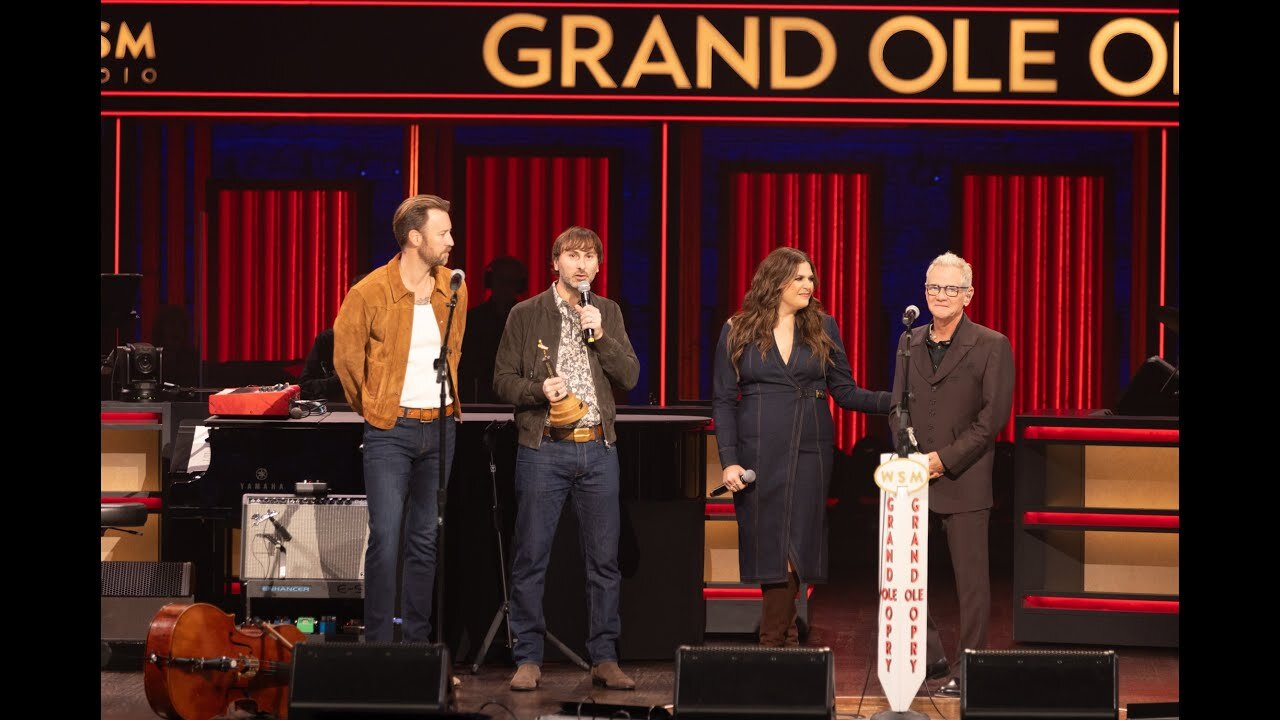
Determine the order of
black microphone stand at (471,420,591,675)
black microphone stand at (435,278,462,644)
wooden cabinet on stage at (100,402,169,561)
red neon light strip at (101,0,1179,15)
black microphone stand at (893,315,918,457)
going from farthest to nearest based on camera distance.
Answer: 1. red neon light strip at (101,0,1179,15)
2. wooden cabinet on stage at (100,402,169,561)
3. black microphone stand at (471,420,591,675)
4. black microphone stand at (435,278,462,644)
5. black microphone stand at (893,315,918,457)

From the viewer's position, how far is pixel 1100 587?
661 centimetres

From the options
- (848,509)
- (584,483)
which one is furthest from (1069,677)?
(848,509)

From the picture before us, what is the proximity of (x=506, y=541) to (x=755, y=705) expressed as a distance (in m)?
1.83

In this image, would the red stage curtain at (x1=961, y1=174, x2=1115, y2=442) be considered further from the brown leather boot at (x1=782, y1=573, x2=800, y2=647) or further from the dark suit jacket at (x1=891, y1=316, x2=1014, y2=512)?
the brown leather boot at (x1=782, y1=573, x2=800, y2=647)

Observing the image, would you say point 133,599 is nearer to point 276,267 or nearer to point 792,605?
point 792,605

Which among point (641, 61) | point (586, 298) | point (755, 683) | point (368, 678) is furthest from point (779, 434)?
point (641, 61)

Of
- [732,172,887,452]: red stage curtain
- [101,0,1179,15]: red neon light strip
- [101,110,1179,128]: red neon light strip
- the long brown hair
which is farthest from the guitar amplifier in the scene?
[732,172,887,452]: red stage curtain

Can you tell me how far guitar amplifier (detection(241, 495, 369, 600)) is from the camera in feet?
19.4

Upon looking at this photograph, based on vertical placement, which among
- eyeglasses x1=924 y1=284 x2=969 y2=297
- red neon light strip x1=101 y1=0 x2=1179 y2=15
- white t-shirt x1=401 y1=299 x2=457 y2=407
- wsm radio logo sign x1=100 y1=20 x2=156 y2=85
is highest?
red neon light strip x1=101 y1=0 x2=1179 y2=15

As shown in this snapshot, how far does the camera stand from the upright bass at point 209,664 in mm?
4852

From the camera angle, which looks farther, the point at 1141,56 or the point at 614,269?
the point at 614,269

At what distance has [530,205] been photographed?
9977 mm

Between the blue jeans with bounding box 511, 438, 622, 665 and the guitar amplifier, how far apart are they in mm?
749

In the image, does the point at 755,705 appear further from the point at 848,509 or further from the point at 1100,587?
the point at 848,509
